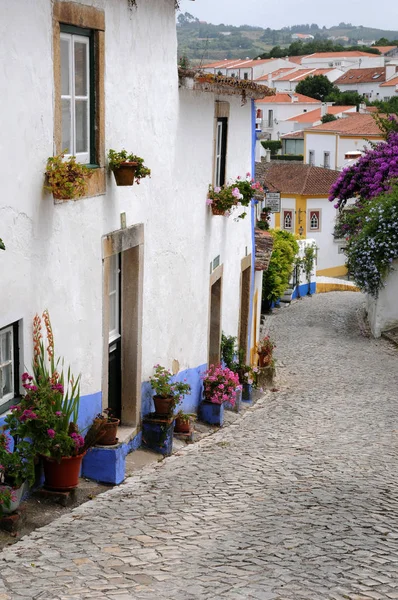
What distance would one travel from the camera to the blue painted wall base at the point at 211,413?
1305cm

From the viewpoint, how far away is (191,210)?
12.1 meters

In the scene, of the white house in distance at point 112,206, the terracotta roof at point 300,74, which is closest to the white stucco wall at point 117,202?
the white house in distance at point 112,206

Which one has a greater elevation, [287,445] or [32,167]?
[32,167]

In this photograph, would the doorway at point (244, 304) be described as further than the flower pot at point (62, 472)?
A: Yes

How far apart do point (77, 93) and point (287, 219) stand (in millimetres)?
48745

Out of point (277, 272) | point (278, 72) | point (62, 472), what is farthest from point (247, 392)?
point (278, 72)

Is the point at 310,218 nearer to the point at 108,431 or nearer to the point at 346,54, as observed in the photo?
the point at 108,431

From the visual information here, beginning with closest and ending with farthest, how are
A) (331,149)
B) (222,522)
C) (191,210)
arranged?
(222,522)
(191,210)
(331,149)

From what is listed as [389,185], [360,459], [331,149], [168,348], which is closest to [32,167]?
[168,348]

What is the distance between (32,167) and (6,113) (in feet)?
1.85

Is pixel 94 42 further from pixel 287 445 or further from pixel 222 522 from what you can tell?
pixel 287 445

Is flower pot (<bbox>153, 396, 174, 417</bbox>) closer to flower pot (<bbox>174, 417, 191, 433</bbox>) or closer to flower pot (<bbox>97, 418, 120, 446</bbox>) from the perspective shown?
flower pot (<bbox>174, 417, 191, 433</bbox>)

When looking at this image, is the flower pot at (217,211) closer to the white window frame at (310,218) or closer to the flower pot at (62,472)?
the flower pot at (62,472)

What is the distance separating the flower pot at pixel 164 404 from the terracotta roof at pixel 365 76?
107095mm
